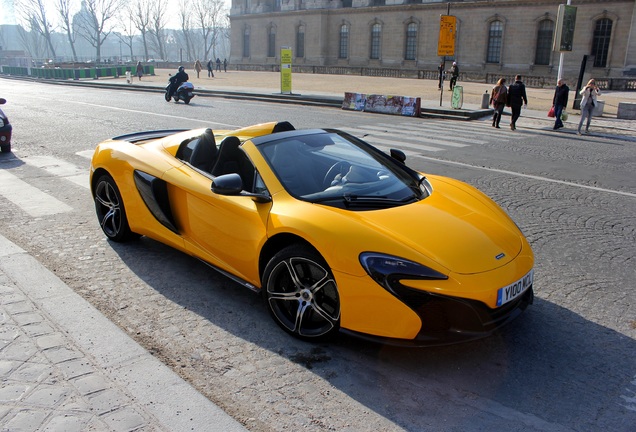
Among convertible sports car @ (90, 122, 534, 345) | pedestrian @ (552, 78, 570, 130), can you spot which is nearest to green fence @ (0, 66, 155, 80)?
pedestrian @ (552, 78, 570, 130)

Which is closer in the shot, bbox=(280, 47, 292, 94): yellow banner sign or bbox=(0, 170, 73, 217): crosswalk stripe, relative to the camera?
bbox=(0, 170, 73, 217): crosswalk stripe

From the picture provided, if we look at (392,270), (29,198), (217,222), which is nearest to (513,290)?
(392,270)

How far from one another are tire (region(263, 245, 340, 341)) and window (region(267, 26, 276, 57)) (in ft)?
266

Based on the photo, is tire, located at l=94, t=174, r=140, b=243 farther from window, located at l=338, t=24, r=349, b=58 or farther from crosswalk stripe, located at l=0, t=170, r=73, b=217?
window, located at l=338, t=24, r=349, b=58

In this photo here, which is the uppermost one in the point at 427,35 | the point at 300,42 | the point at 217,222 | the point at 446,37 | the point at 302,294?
the point at 427,35

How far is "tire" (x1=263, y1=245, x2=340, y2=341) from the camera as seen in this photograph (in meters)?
3.62

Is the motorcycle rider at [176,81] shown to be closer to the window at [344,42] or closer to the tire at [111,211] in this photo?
the tire at [111,211]

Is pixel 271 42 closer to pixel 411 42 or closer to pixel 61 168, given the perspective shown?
pixel 411 42

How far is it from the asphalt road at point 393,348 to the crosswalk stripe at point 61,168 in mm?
310

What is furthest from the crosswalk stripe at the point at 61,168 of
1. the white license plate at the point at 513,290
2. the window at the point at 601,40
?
the window at the point at 601,40

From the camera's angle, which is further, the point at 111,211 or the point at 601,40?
the point at 601,40

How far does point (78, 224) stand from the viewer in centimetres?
653

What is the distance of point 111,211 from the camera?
18.8 ft

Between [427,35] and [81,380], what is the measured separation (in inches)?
2504
